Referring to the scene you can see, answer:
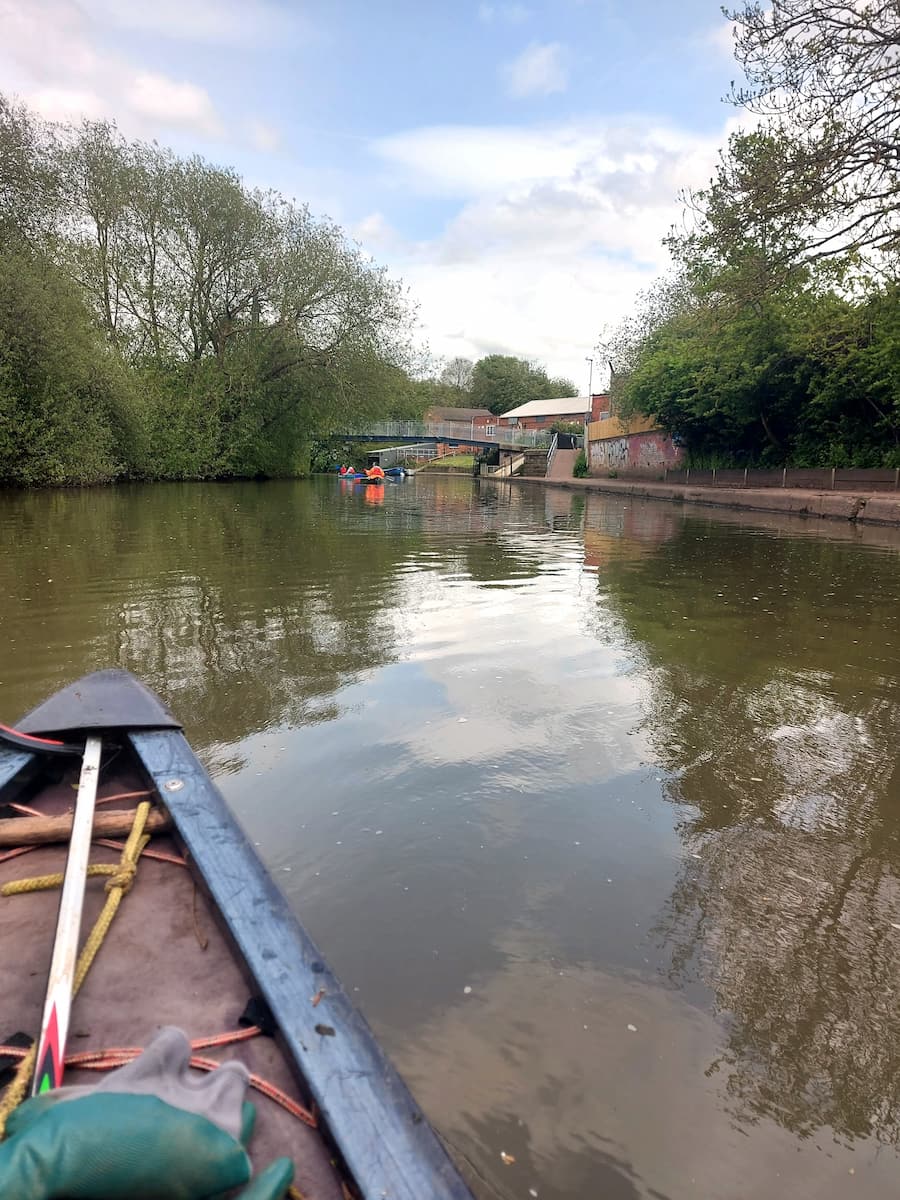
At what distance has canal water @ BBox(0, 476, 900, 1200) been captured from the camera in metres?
1.81

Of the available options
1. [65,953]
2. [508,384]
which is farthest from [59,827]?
[508,384]

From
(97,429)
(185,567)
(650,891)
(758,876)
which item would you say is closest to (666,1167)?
(650,891)

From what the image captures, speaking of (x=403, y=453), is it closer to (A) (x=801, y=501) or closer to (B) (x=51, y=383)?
(B) (x=51, y=383)

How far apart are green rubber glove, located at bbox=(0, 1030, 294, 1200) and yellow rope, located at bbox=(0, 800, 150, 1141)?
172mm

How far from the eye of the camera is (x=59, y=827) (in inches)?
90.7

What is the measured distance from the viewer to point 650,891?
269 cm

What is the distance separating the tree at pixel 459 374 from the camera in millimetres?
113438

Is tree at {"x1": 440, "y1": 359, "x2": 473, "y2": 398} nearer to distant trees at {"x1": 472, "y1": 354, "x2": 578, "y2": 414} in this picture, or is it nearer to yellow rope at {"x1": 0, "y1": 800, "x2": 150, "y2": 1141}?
distant trees at {"x1": 472, "y1": 354, "x2": 578, "y2": 414}

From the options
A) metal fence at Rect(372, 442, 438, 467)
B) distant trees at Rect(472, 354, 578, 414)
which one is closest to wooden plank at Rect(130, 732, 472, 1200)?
metal fence at Rect(372, 442, 438, 467)

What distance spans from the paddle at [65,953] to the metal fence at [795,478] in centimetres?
2222

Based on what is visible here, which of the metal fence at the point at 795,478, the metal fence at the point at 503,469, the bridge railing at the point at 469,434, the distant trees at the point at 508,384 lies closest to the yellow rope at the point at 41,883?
the metal fence at the point at 795,478

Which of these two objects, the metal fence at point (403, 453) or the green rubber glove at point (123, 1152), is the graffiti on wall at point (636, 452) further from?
the green rubber glove at point (123, 1152)

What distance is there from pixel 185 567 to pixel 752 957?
8.05 meters

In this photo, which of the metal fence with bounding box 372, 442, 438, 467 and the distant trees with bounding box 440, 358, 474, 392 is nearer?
the metal fence with bounding box 372, 442, 438, 467
